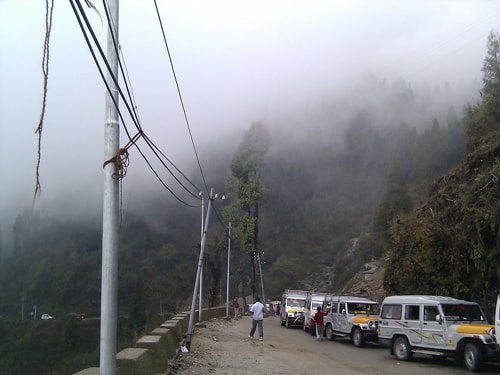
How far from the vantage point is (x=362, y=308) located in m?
23.7

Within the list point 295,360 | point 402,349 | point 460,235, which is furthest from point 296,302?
point 295,360

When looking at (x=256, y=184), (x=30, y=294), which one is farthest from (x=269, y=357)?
(x=30, y=294)

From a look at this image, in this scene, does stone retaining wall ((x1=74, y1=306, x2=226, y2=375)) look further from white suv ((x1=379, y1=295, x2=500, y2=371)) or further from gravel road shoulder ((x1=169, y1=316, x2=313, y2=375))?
white suv ((x1=379, y1=295, x2=500, y2=371))

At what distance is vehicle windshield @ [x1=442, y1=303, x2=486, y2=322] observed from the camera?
52.0 ft

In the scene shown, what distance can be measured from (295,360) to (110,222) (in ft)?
38.1

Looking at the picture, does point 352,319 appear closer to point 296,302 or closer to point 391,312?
point 391,312

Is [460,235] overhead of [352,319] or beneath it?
overhead

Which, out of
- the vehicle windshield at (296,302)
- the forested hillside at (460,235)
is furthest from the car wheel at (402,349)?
the vehicle windshield at (296,302)

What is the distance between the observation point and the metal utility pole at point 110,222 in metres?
6.94

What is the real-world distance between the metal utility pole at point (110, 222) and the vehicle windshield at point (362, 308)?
59.5 feet

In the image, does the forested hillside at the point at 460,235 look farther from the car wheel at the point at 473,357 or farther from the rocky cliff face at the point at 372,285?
the rocky cliff face at the point at 372,285

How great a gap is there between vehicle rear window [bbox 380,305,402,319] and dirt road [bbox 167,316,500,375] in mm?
1448

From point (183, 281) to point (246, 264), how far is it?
414 inches

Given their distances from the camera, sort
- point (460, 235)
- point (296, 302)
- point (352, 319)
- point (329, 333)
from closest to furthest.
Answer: point (460, 235) < point (352, 319) < point (329, 333) < point (296, 302)
